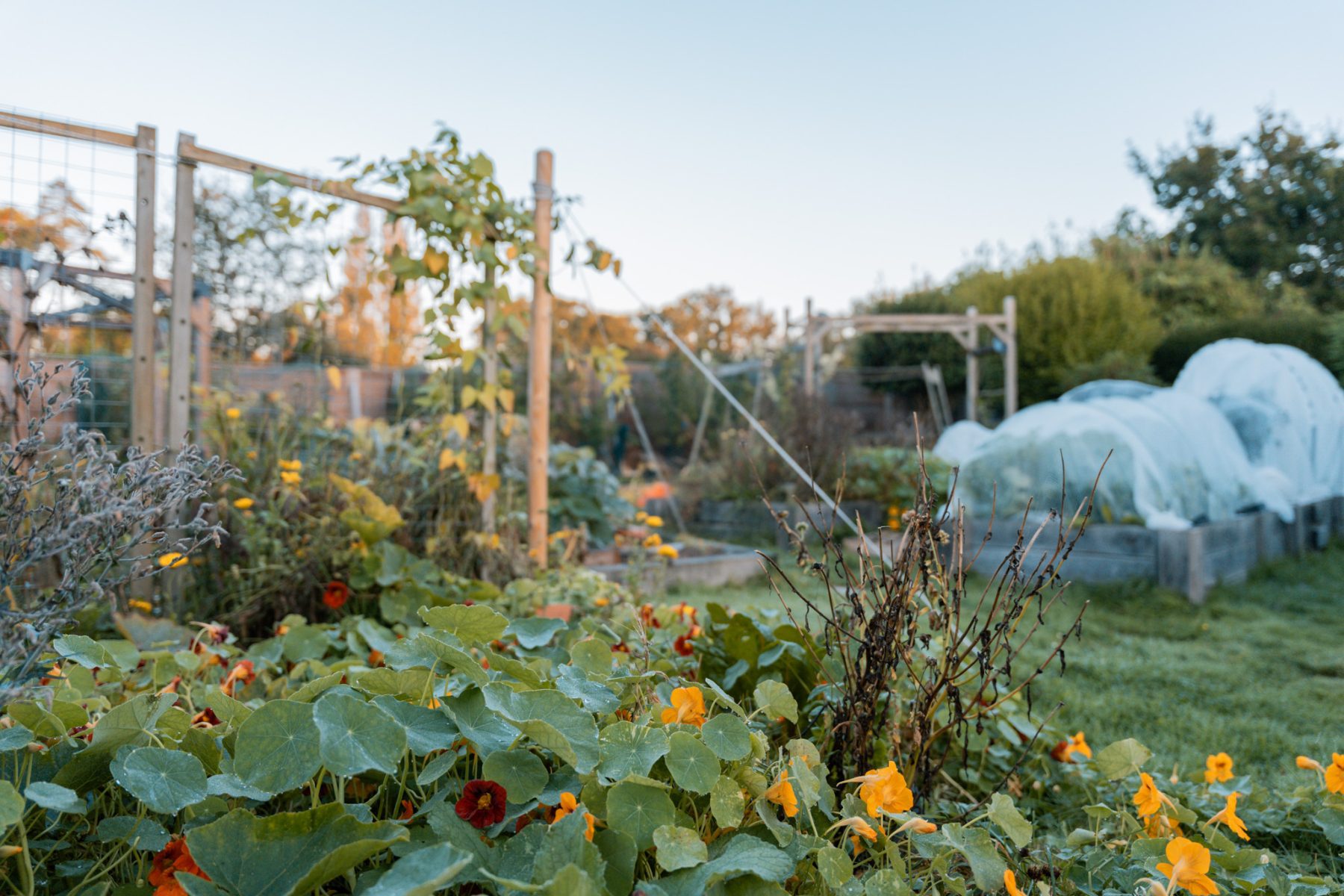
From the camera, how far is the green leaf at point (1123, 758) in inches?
49.8

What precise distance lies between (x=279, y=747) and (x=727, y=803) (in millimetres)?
467

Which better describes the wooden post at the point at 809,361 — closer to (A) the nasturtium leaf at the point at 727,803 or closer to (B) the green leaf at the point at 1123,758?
(B) the green leaf at the point at 1123,758

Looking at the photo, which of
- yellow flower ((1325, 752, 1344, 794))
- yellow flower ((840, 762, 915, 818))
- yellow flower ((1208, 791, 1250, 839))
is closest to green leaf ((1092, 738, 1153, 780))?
yellow flower ((1208, 791, 1250, 839))

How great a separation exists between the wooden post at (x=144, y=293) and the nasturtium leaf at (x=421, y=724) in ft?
6.53

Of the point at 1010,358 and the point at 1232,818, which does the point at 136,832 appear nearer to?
the point at 1232,818

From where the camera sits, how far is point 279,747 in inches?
31.8

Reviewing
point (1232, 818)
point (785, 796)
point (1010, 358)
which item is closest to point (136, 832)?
point (785, 796)

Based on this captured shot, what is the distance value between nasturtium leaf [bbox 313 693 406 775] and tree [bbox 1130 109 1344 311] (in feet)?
58.9

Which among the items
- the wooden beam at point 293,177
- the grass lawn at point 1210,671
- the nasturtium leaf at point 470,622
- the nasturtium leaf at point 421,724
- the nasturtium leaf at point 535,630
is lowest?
the grass lawn at point 1210,671

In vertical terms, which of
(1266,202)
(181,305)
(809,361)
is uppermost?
(1266,202)

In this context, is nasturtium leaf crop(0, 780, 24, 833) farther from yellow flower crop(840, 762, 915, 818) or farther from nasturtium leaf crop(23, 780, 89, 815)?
yellow flower crop(840, 762, 915, 818)

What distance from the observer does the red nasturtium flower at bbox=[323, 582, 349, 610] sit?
93.7 inches

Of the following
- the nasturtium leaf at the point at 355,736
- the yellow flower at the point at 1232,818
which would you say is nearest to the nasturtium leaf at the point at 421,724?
the nasturtium leaf at the point at 355,736

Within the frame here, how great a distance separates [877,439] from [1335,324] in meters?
5.40
